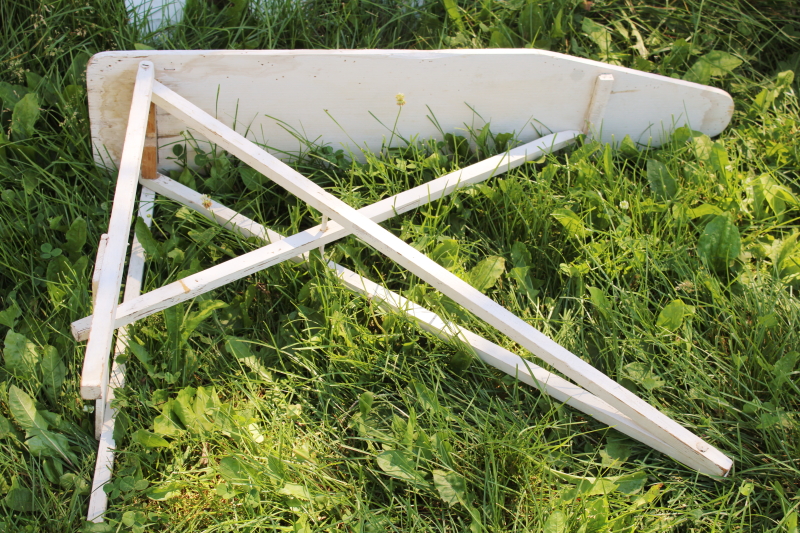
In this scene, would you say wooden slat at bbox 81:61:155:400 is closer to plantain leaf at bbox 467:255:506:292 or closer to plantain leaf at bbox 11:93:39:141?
plantain leaf at bbox 11:93:39:141

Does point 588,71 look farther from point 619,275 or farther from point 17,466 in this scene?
point 17,466

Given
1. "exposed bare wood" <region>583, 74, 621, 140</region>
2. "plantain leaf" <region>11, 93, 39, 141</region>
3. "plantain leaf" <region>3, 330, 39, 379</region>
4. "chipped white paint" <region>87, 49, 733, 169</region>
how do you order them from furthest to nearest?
"exposed bare wood" <region>583, 74, 621, 140</region>, "plantain leaf" <region>11, 93, 39, 141</region>, "chipped white paint" <region>87, 49, 733, 169</region>, "plantain leaf" <region>3, 330, 39, 379</region>

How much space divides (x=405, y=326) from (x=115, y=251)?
86cm

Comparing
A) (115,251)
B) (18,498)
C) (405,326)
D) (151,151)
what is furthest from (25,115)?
(405,326)

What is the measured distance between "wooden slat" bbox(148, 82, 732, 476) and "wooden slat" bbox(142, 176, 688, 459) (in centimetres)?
7

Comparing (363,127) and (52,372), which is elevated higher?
(363,127)

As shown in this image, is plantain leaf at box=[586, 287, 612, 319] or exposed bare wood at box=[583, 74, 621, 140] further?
exposed bare wood at box=[583, 74, 621, 140]

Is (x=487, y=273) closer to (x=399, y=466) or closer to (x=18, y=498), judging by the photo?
(x=399, y=466)

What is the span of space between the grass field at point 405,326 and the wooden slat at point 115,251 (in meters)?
0.34

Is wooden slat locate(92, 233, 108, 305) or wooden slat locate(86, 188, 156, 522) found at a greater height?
wooden slat locate(92, 233, 108, 305)

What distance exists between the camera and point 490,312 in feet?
6.17

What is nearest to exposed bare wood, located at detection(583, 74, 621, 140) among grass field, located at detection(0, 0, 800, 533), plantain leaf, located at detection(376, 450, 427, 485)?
grass field, located at detection(0, 0, 800, 533)

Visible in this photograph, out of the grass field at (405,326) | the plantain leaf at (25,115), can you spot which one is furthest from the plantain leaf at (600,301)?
the plantain leaf at (25,115)

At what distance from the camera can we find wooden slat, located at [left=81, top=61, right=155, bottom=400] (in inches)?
56.4
